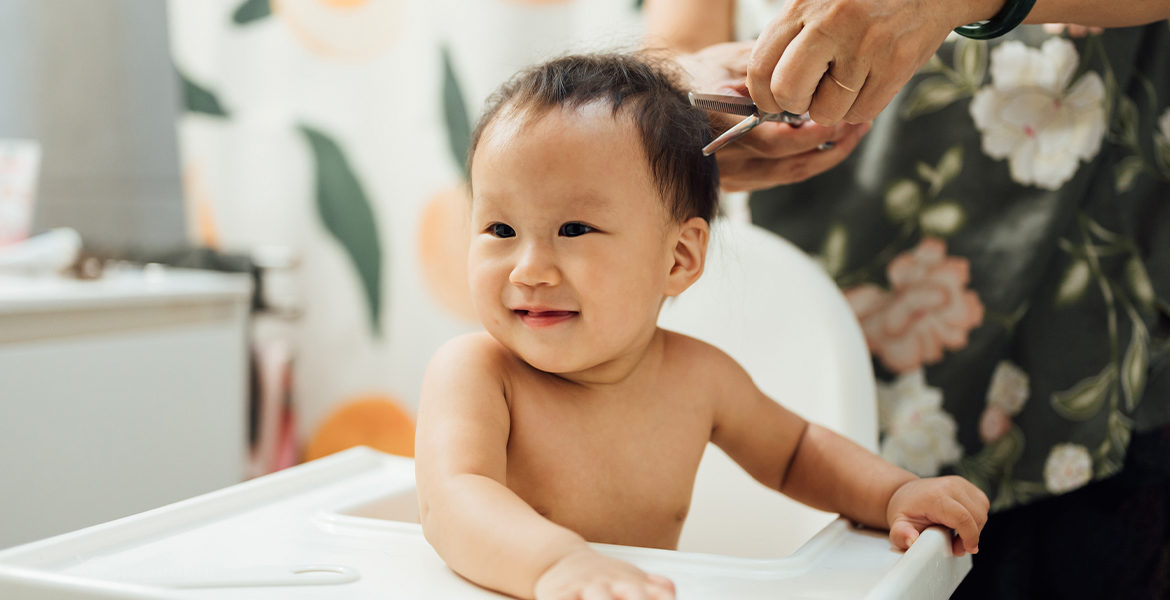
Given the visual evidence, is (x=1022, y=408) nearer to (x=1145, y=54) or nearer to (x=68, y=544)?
(x=1145, y=54)

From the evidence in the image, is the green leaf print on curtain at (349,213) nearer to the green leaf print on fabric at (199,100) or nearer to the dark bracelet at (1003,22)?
the green leaf print on fabric at (199,100)

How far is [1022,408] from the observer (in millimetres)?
893

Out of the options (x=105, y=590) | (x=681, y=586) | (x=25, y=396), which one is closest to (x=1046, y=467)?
(x=681, y=586)

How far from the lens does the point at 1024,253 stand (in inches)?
34.1

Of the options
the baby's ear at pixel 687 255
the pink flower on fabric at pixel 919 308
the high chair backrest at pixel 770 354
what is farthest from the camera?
the pink flower on fabric at pixel 919 308

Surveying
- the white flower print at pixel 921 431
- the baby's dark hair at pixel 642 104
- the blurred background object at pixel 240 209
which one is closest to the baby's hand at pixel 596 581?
the baby's dark hair at pixel 642 104

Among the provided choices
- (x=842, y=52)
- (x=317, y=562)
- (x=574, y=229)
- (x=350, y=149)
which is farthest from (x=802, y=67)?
(x=350, y=149)

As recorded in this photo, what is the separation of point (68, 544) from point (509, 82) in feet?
1.26

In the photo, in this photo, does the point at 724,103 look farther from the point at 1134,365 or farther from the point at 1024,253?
the point at 1134,365

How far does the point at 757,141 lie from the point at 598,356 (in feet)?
0.81

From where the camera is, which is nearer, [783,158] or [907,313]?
[783,158]

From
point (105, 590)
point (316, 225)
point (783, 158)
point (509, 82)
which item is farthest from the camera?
point (316, 225)

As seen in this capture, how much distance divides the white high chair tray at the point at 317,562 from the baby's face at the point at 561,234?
0.14 meters

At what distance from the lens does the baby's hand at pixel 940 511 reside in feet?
1.71
